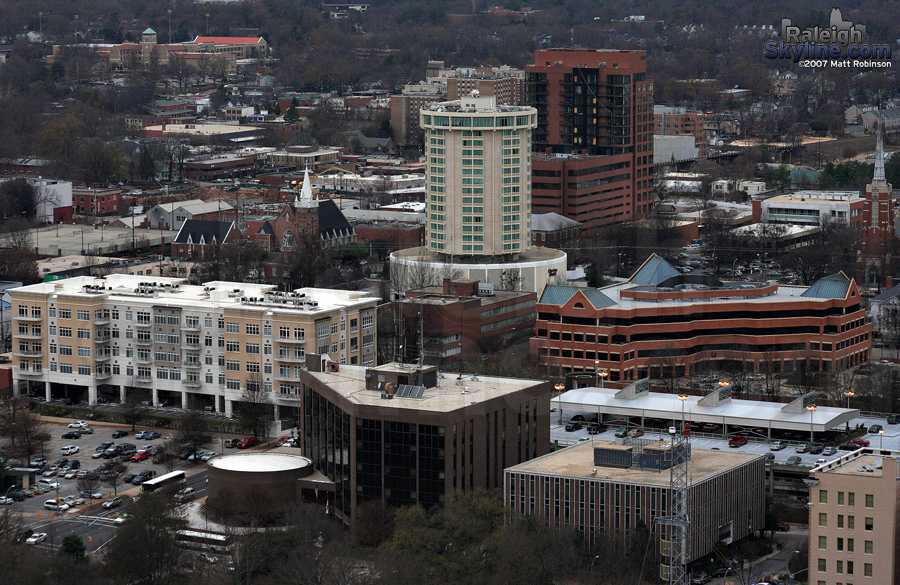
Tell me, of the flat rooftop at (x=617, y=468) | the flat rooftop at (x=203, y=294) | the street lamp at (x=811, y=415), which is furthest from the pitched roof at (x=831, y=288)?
the flat rooftop at (x=617, y=468)

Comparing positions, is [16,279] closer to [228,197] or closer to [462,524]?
[228,197]

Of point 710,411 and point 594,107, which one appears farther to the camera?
point 594,107

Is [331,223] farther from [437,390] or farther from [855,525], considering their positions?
[855,525]

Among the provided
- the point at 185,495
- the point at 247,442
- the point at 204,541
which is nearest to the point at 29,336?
the point at 247,442

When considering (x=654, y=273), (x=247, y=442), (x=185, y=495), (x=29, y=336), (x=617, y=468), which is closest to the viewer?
(x=617, y=468)

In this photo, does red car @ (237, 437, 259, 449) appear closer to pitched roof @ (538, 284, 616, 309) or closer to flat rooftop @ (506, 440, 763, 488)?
flat rooftop @ (506, 440, 763, 488)

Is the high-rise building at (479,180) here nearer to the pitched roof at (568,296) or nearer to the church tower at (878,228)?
the pitched roof at (568,296)
